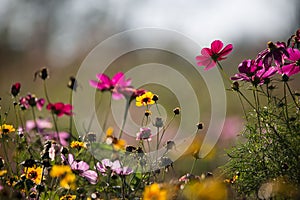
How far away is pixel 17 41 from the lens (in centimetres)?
955

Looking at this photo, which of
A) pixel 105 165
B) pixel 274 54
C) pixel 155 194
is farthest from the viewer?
pixel 105 165

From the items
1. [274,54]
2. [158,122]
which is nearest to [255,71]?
[274,54]

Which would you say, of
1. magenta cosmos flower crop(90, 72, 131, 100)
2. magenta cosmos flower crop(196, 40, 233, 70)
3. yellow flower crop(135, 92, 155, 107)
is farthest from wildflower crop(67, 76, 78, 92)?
magenta cosmos flower crop(196, 40, 233, 70)

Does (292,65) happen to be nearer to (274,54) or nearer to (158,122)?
(274,54)

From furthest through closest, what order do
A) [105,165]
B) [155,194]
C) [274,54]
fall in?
[105,165] < [274,54] < [155,194]

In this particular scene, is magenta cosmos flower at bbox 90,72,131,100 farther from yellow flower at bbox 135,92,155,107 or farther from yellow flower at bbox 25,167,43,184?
yellow flower at bbox 25,167,43,184

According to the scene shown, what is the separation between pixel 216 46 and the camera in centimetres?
114

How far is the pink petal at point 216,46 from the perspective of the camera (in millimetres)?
1128

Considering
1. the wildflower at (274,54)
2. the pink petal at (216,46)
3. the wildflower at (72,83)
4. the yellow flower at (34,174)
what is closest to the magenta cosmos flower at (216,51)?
the pink petal at (216,46)

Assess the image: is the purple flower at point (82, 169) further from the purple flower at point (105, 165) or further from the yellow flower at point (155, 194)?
the yellow flower at point (155, 194)

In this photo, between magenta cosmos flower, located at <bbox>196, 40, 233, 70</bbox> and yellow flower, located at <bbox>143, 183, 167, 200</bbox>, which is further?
magenta cosmos flower, located at <bbox>196, 40, 233, 70</bbox>

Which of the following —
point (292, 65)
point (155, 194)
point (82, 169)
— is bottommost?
point (155, 194)

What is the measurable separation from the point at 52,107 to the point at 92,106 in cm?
→ 265

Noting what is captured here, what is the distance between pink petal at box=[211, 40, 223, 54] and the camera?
1.13 meters
